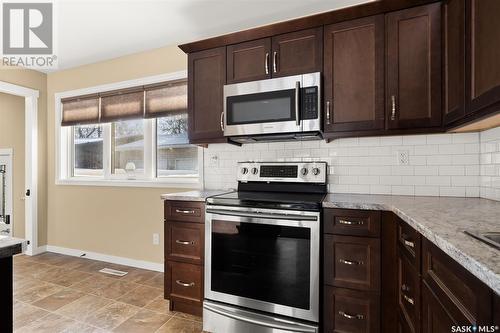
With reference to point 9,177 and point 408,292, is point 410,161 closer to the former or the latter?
point 408,292

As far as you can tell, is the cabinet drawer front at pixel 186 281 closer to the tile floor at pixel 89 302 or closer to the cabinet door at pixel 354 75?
the tile floor at pixel 89 302

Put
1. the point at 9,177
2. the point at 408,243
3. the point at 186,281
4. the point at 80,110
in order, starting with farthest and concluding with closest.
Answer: the point at 9,177
the point at 80,110
the point at 186,281
the point at 408,243

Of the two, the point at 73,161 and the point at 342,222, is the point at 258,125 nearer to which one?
the point at 342,222

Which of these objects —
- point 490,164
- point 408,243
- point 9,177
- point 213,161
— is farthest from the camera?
point 9,177

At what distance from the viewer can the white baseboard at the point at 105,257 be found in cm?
314

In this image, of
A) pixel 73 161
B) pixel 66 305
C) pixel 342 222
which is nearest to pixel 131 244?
pixel 66 305

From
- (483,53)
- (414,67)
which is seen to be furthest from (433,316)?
(414,67)

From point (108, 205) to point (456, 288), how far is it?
359 centimetres

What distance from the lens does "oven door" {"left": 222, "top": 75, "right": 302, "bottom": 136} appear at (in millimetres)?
2039

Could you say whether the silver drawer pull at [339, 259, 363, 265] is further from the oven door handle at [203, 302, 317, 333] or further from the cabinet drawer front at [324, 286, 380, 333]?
the oven door handle at [203, 302, 317, 333]

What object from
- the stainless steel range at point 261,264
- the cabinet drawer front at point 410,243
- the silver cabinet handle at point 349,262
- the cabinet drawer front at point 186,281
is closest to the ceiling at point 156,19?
the stainless steel range at point 261,264

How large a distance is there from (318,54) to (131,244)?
2937mm

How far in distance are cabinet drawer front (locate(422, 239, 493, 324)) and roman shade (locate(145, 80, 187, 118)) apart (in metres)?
2.60

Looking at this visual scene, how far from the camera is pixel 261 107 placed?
7.08 ft
